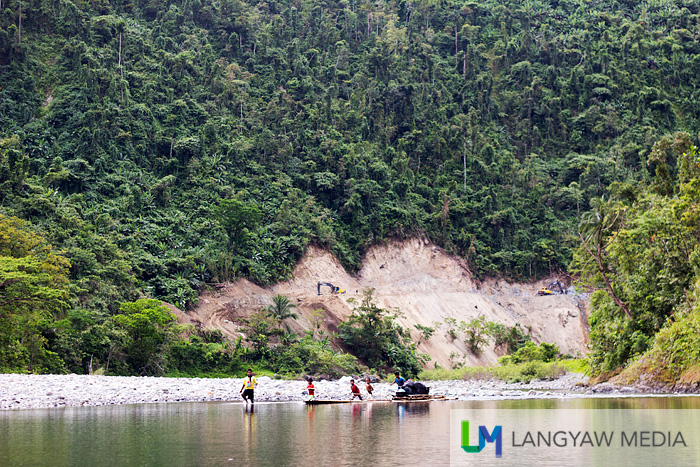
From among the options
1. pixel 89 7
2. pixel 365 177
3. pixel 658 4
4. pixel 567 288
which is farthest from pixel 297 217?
pixel 658 4

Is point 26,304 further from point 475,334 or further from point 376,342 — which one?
point 475,334

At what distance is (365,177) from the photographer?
261ft

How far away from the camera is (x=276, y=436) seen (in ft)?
48.5

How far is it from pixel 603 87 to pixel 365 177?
44.2 metres

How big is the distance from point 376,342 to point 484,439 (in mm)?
40879

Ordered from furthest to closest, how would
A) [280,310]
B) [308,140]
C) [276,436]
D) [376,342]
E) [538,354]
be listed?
[308,140] → [376,342] → [280,310] → [538,354] → [276,436]

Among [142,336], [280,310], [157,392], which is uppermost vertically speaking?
[280,310]

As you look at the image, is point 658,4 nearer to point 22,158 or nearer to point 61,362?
point 22,158

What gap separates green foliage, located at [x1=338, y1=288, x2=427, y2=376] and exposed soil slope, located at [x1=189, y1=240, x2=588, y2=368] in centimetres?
388

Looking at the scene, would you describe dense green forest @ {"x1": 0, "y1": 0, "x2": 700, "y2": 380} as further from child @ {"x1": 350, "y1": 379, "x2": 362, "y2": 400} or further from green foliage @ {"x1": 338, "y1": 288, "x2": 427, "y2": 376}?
child @ {"x1": 350, "y1": 379, "x2": 362, "y2": 400}

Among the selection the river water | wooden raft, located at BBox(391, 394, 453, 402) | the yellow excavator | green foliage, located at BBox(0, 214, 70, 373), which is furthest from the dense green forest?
the river water

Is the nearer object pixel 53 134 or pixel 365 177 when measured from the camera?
pixel 53 134

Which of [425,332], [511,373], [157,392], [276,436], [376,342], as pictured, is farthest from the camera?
[425,332]

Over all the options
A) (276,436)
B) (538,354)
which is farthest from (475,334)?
(276,436)
